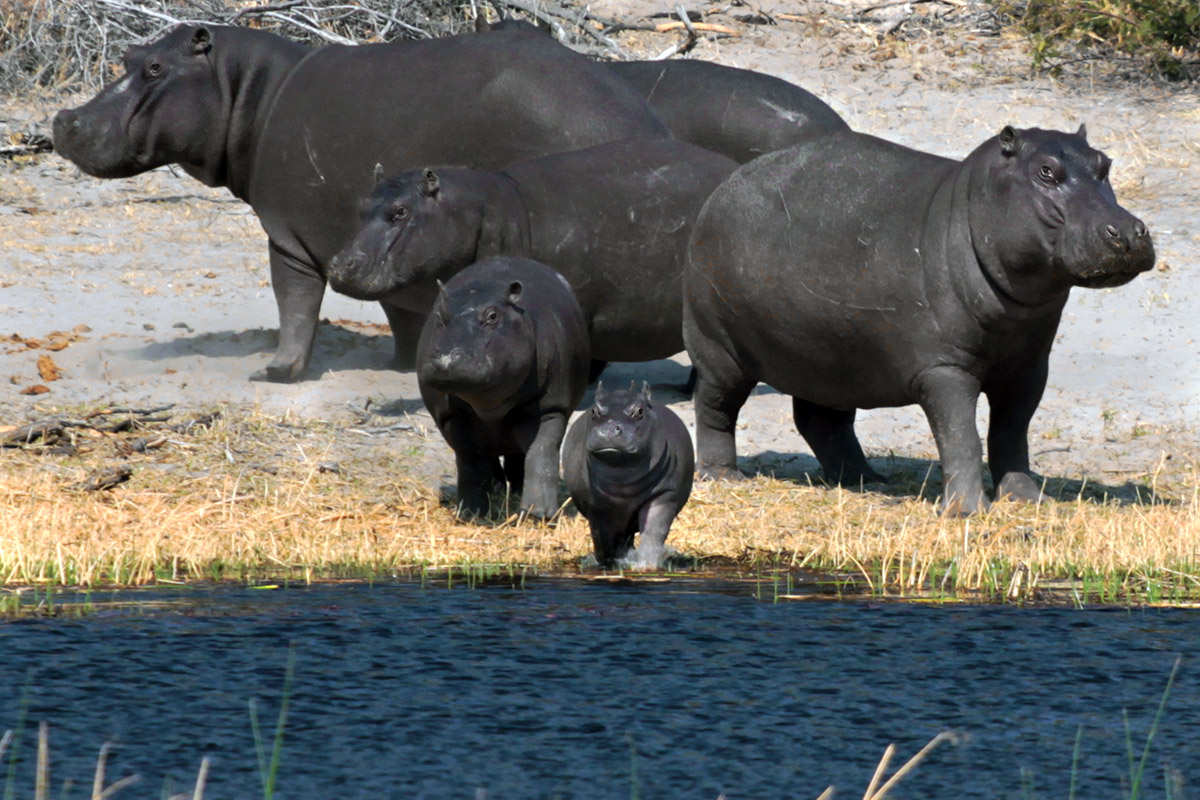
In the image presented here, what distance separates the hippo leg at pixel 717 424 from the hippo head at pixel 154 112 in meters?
3.26

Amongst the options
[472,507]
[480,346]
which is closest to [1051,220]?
[480,346]

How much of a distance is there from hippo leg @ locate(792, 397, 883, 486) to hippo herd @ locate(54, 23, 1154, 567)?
0.04ft

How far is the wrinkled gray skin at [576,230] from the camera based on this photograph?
29.2 feet

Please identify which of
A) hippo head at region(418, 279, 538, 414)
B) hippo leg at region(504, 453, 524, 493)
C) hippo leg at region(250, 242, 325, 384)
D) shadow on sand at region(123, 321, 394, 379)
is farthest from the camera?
shadow on sand at region(123, 321, 394, 379)

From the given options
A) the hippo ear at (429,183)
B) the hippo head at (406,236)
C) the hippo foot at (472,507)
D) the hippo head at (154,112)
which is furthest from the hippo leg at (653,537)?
the hippo head at (154,112)

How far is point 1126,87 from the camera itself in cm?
1614

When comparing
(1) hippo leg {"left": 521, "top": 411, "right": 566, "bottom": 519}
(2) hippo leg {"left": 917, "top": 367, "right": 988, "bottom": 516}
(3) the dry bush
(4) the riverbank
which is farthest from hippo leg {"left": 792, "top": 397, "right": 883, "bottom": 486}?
(3) the dry bush

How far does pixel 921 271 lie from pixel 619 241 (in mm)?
1800

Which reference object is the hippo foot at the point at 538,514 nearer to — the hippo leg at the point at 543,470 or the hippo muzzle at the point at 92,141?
the hippo leg at the point at 543,470

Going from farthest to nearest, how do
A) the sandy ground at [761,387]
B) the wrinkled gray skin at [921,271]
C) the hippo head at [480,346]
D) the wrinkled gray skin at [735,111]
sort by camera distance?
1. the wrinkled gray skin at [735,111]
2. the sandy ground at [761,387]
3. the wrinkled gray skin at [921,271]
4. the hippo head at [480,346]

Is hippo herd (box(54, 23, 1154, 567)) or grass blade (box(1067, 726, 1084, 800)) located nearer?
grass blade (box(1067, 726, 1084, 800))

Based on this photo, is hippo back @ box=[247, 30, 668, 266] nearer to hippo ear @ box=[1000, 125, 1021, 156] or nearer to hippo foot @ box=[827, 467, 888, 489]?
hippo foot @ box=[827, 467, 888, 489]

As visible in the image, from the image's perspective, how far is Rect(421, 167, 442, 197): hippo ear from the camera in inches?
350

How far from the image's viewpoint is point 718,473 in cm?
932
